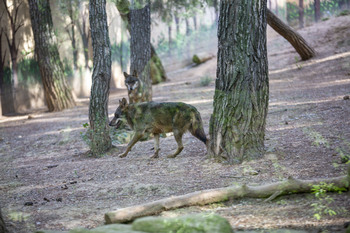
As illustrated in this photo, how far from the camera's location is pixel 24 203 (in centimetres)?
563

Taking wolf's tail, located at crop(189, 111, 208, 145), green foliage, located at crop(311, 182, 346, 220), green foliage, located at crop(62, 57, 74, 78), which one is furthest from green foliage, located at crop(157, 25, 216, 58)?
green foliage, located at crop(311, 182, 346, 220)

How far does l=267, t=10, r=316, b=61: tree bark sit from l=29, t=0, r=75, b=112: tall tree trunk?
9.07 meters

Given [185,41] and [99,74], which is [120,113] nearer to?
[99,74]

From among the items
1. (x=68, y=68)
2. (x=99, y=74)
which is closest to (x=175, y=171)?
(x=99, y=74)

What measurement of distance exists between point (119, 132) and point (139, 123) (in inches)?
101

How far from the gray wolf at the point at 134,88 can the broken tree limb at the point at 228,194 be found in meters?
5.86

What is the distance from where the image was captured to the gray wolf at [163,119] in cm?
751

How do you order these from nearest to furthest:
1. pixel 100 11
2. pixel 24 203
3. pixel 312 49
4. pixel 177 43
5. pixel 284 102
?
pixel 24 203
pixel 100 11
pixel 284 102
pixel 312 49
pixel 177 43

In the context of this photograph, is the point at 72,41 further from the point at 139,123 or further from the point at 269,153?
the point at 269,153

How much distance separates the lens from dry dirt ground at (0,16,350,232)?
15.1 ft

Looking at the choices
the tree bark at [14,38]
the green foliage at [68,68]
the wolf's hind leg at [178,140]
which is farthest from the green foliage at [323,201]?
the green foliage at [68,68]

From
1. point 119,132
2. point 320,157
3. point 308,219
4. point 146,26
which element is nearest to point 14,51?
point 146,26

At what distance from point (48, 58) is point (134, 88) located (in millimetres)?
7920

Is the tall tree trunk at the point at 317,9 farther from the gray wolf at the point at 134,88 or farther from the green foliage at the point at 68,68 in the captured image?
the green foliage at the point at 68,68
